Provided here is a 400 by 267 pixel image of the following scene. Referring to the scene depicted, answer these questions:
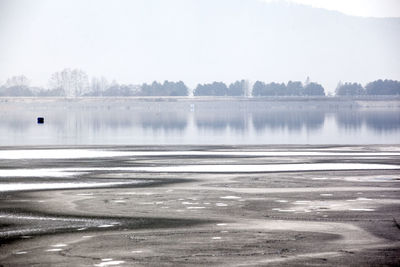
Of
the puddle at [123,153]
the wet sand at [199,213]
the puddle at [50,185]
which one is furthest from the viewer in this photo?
the puddle at [123,153]

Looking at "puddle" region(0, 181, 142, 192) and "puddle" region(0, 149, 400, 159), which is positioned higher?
"puddle" region(0, 181, 142, 192)

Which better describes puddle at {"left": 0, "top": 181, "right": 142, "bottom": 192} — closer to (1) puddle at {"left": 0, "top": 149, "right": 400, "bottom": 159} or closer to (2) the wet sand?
(2) the wet sand

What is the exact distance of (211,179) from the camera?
39.5 metres

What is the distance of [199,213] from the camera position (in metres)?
28.7

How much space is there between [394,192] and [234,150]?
2762cm

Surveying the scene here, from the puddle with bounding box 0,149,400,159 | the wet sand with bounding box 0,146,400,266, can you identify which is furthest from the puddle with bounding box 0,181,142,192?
the puddle with bounding box 0,149,400,159

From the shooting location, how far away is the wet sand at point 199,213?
22000 mm

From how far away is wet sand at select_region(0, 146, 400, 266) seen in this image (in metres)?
22.0

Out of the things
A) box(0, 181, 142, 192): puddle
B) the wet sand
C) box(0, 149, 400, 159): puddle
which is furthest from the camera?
box(0, 149, 400, 159): puddle

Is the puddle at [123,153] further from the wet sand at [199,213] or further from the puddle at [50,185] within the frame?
the puddle at [50,185]

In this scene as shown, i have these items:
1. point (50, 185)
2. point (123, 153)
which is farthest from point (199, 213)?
point (123, 153)

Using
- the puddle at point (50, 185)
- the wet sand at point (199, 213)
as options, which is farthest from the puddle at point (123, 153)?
the puddle at point (50, 185)

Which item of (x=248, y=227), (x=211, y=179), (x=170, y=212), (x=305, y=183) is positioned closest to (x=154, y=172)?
(x=211, y=179)

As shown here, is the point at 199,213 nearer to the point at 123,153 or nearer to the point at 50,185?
the point at 50,185
